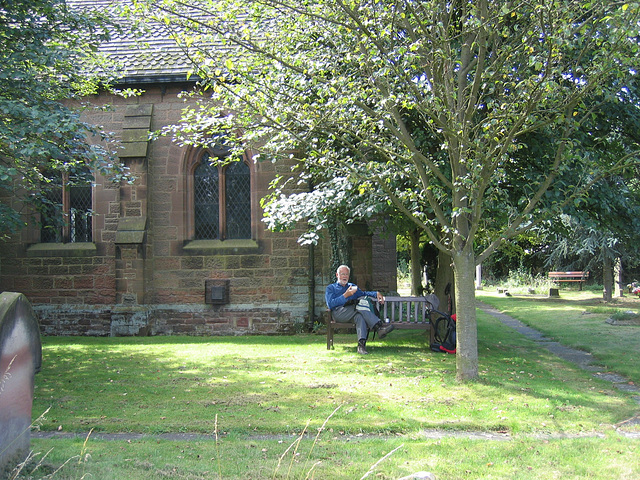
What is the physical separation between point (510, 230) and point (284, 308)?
24.2 ft

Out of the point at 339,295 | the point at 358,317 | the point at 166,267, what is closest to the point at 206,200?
the point at 166,267

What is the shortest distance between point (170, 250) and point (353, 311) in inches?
230

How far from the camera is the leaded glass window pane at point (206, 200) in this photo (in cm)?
1453

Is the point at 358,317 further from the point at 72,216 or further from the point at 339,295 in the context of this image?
the point at 72,216

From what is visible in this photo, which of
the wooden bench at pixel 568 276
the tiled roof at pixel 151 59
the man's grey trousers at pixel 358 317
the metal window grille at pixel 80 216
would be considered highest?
the tiled roof at pixel 151 59

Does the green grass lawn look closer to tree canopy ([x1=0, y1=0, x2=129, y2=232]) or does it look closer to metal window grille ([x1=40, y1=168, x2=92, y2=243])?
tree canopy ([x1=0, y1=0, x2=129, y2=232])

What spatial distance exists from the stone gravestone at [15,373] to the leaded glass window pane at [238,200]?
1011 cm

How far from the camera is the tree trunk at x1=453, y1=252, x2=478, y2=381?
7586 mm

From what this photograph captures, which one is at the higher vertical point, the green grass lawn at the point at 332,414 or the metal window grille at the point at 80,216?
the metal window grille at the point at 80,216

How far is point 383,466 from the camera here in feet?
14.5

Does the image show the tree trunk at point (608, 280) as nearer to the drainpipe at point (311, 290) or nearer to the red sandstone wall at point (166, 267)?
the red sandstone wall at point (166, 267)

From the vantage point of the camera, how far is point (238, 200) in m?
14.5

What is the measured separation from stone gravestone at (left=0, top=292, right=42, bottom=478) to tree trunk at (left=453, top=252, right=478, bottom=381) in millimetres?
5110

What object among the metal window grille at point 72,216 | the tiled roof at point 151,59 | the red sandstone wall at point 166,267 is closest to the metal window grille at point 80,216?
the metal window grille at point 72,216
